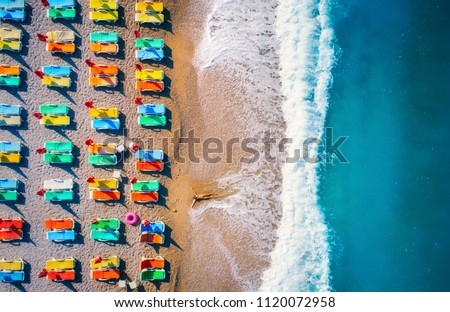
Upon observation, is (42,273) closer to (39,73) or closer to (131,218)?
(131,218)

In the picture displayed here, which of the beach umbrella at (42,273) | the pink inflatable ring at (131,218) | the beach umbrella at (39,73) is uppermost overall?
the beach umbrella at (39,73)

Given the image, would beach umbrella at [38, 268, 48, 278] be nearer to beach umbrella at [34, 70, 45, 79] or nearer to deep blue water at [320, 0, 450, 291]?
beach umbrella at [34, 70, 45, 79]

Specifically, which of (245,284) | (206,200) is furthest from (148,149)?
(245,284)

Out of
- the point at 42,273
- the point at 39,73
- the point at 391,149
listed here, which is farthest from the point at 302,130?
the point at 42,273

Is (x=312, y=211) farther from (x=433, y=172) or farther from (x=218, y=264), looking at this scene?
(x=433, y=172)

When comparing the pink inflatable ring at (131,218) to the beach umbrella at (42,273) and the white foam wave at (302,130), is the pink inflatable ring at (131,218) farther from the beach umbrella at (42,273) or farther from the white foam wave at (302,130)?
the white foam wave at (302,130)

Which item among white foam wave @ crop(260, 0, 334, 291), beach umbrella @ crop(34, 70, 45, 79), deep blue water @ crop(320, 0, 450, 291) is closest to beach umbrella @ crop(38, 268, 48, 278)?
beach umbrella @ crop(34, 70, 45, 79)

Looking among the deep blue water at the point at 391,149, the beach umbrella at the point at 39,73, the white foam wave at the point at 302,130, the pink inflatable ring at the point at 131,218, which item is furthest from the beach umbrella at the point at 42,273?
the deep blue water at the point at 391,149
